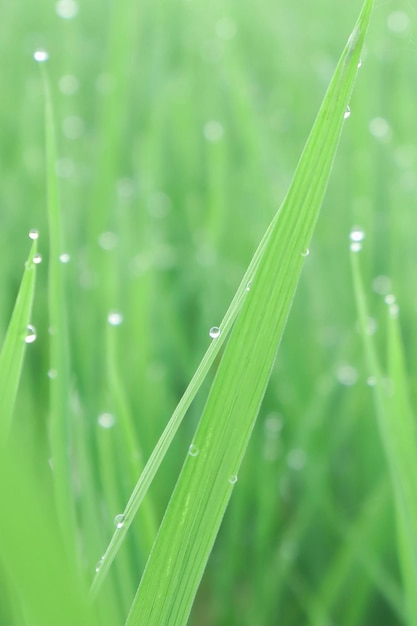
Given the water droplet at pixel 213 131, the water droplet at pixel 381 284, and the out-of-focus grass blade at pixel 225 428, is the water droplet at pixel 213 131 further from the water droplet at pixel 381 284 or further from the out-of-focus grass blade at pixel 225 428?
the out-of-focus grass blade at pixel 225 428

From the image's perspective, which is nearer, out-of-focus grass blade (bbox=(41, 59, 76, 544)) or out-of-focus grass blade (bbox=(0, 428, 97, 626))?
out-of-focus grass blade (bbox=(0, 428, 97, 626))

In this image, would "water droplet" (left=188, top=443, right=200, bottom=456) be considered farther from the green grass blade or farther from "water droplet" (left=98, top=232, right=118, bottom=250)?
"water droplet" (left=98, top=232, right=118, bottom=250)

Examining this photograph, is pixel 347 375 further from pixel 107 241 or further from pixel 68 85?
pixel 68 85

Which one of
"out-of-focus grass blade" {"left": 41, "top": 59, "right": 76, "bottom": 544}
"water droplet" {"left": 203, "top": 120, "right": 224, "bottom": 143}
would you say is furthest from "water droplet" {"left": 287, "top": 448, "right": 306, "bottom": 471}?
"water droplet" {"left": 203, "top": 120, "right": 224, "bottom": 143}

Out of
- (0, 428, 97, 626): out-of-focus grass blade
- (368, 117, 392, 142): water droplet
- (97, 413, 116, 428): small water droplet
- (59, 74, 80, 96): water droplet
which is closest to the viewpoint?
(0, 428, 97, 626): out-of-focus grass blade

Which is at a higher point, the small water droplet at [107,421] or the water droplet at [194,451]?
the water droplet at [194,451]

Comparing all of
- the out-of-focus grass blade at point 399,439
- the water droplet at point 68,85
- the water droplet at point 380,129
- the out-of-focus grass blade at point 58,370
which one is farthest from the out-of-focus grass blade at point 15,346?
the water droplet at point 68,85

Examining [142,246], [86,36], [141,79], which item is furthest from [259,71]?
[142,246]
